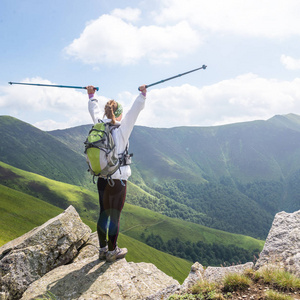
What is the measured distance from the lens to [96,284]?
7.97 meters

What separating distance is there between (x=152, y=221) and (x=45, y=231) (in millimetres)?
191995

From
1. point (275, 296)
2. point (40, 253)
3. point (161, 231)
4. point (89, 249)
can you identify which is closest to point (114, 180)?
point (275, 296)

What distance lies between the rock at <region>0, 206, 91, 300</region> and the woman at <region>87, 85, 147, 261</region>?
114 inches

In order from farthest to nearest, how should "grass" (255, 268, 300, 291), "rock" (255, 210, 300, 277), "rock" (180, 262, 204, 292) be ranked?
1. "rock" (255, 210, 300, 277)
2. "rock" (180, 262, 204, 292)
3. "grass" (255, 268, 300, 291)

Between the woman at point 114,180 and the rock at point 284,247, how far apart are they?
4901 mm

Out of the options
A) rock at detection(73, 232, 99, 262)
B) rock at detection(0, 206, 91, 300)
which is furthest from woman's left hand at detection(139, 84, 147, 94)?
rock at detection(73, 232, 99, 262)

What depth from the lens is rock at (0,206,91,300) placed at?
367 inches

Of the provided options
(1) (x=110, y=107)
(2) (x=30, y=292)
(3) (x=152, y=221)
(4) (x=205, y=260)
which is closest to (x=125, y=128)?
(1) (x=110, y=107)

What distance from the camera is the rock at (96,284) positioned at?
24.9ft

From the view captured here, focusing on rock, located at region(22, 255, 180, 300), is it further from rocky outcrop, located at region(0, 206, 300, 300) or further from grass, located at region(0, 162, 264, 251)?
grass, located at region(0, 162, 264, 251)

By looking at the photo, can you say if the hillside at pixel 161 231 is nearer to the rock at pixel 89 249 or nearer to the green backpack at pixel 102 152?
the rock at pixel 89 249

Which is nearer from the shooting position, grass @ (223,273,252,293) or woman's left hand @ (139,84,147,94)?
grass @ (223,273,252,293)

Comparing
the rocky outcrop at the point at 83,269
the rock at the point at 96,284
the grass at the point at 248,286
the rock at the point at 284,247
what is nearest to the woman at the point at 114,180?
the rock at the point at 96,284

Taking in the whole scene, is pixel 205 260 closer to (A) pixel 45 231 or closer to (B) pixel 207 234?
(B) pixel 207 234
